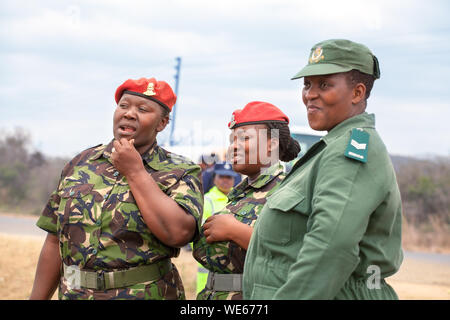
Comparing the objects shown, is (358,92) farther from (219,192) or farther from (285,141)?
(219,192)

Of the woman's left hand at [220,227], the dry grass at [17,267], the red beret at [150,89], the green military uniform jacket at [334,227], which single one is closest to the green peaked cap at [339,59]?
the green military uniform jacket at [334,227]

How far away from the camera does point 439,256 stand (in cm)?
1395

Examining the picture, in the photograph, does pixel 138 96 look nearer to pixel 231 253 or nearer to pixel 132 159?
pixel 132 159

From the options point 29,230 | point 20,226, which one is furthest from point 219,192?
point 20,226

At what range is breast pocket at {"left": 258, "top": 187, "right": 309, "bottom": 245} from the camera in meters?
2.22

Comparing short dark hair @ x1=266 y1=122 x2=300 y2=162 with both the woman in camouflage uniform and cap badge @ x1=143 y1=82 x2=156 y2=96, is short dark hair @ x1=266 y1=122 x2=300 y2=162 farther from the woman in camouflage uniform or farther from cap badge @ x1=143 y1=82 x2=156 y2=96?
cap badge @ x1=143 y1=82 x2=156 y2=96

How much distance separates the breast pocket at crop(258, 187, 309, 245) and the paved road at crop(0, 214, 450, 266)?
1139 centimetres

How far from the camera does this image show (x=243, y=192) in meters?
3.36

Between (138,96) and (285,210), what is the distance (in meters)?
1.34

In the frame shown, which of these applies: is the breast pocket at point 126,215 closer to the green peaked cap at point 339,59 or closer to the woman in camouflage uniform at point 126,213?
the woman in camouflage uniform at point 126,213

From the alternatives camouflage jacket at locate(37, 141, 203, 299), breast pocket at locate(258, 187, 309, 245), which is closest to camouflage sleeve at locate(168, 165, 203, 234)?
camouflage jacket at locate(37, 141, 203, 299)
